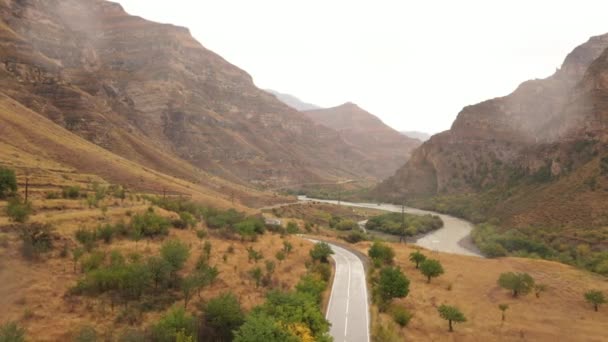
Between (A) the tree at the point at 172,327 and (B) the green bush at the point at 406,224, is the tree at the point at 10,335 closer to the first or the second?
(A) the tree at the point at 172,327

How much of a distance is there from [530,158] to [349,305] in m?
85.3

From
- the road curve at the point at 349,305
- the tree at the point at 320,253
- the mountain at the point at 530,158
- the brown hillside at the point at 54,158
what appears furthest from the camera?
the mountain at the point at 530,158

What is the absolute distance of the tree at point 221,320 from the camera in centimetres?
1767

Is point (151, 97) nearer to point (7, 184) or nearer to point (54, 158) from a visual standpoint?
point (54, 158)

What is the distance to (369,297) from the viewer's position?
83.1 feet

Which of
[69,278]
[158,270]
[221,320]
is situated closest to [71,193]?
[69,278]

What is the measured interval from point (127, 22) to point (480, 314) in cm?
17497

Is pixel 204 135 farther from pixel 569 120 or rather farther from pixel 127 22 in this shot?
pixel 569 120

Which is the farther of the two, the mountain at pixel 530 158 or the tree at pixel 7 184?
the mountain at pixel 530 158

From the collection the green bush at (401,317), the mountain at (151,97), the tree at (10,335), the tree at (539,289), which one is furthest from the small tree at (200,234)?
the mountain at (151,97)

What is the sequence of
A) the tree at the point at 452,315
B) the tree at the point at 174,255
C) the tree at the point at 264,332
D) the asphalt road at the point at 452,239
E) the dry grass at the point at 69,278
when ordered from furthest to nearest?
the asphalt road at the point at 452,239 → the tree at the point at 174,255 → the tree at the point at 452,315 → the dry grass at the point at 69,278 → the tree at the point at 264,332

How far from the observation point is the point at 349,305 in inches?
920

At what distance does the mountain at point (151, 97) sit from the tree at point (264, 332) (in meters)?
73.0

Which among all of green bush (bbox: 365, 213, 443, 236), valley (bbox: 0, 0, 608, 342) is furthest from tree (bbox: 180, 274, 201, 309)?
green bush (bbox: 365, 213, 443, 236)
